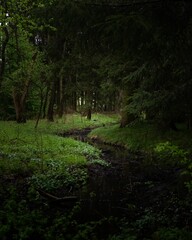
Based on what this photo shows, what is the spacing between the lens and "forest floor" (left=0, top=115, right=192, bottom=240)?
26.8 ft

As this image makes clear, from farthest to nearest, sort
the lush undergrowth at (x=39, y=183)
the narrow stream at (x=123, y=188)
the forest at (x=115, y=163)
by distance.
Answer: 1. the narrow stream at (x=123, y=188)
2. the lush undergrowth at (x=39, y=183)
3. the forest at (x=115, y=163)

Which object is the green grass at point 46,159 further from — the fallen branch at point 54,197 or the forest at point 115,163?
the fallen branch at point 54,197

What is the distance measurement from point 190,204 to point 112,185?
3.66 m

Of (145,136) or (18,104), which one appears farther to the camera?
(18,104)

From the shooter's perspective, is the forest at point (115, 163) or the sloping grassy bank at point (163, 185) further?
the sloping grassy bank at point (163, 185)

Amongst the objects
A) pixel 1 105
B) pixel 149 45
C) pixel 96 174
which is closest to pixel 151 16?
pixel 149 45

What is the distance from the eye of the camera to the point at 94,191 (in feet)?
39.0

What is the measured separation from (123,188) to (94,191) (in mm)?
1164

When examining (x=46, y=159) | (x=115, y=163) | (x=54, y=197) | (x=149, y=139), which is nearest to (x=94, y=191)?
(x=54, y=197)

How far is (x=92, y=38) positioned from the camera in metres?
9.19

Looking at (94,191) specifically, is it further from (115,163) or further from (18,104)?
(18,104)

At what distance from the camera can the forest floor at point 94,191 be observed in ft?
26.8

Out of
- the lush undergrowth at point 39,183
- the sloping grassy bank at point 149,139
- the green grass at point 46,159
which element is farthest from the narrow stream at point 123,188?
the sloping grassy bank at point 149,139

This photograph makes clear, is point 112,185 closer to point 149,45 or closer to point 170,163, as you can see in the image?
point 170,163
